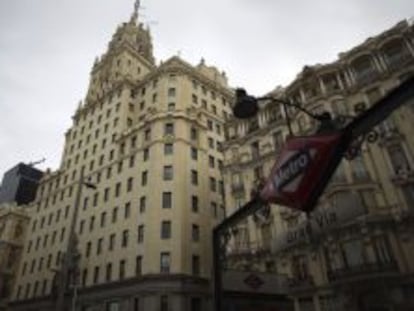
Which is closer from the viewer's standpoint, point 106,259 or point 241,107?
point 241,107

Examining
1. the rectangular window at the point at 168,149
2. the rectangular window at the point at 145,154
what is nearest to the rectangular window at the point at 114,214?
the rectangular window at the point at 145,154

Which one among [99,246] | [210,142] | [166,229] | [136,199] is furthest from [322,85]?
[99,246]

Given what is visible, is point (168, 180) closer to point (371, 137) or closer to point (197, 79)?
point (197, 79)

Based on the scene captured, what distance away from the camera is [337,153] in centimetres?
512

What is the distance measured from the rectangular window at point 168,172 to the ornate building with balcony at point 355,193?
270 inches

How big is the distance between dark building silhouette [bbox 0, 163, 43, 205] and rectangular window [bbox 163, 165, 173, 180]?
4204 centimetres

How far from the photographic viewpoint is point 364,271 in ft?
79.6

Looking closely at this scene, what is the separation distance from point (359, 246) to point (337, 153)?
23324mm

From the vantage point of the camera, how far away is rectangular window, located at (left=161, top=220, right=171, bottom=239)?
36.1 meters

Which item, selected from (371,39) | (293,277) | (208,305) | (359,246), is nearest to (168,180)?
(208,305)

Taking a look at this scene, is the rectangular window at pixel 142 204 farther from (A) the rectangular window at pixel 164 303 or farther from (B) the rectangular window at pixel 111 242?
(A) the rectangular window at pixel 164 303

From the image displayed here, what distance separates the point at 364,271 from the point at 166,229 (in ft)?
63.2

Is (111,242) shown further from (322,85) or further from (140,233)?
(322,85)

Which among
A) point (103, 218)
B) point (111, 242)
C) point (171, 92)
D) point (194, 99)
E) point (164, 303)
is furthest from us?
point (194, 99)
